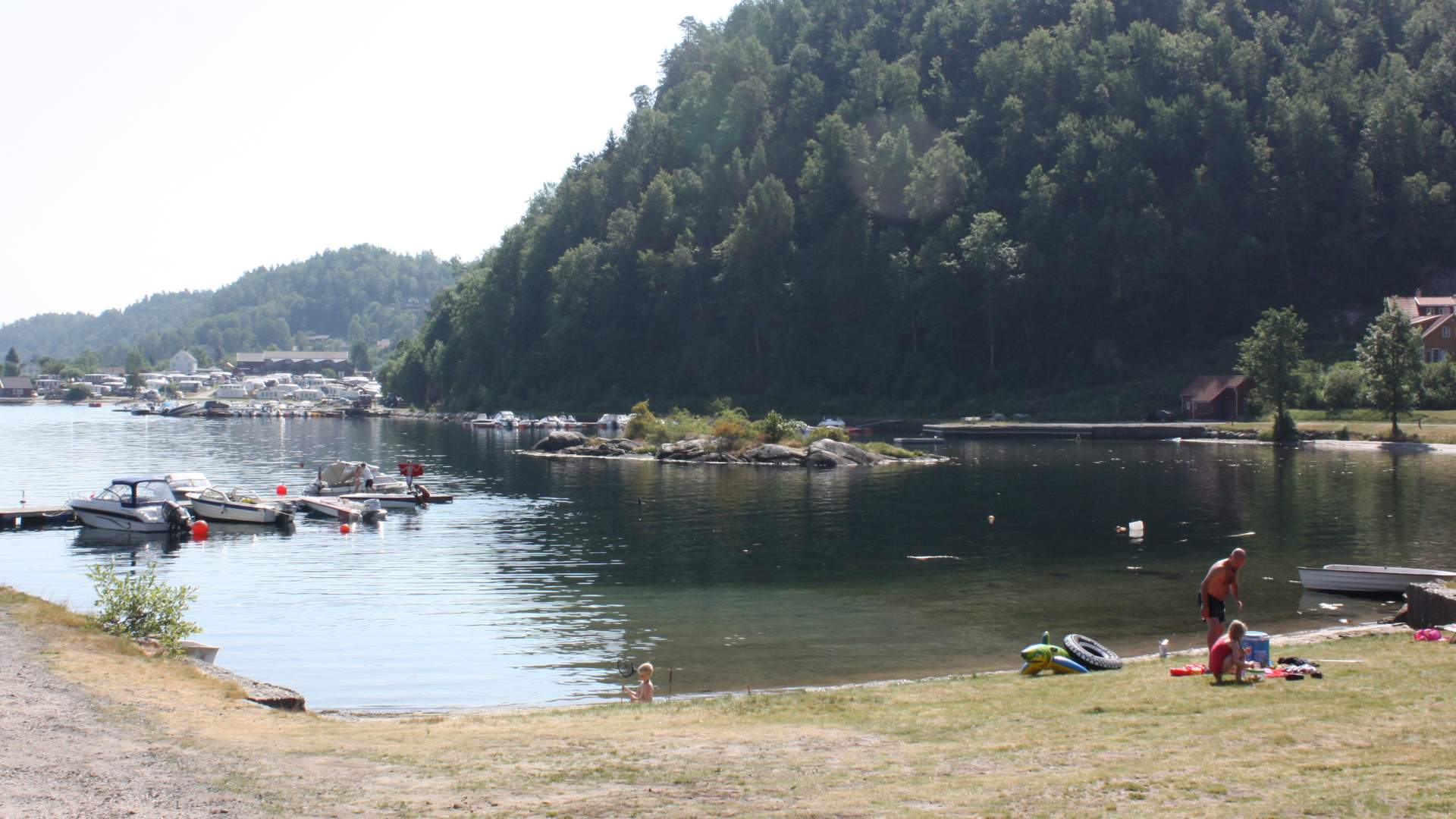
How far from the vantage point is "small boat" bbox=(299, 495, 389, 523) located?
58438 mm

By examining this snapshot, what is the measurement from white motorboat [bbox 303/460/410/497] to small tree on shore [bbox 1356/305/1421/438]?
2898 inches

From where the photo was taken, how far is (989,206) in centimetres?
14388

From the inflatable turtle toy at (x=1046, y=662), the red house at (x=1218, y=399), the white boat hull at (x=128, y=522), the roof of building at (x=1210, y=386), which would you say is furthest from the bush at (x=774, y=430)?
the inflatable turtle toy at (x=1046, y=662)

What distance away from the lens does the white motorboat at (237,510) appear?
56.1 meters

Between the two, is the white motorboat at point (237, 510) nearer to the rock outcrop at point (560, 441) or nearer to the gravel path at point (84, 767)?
the gravel path at point (84, 767)

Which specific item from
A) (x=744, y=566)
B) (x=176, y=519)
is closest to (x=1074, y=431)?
(x=744, y=566)

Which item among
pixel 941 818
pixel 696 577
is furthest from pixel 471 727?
pixel 696 577

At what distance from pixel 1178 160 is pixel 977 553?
10924cm

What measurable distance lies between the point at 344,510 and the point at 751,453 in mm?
38475

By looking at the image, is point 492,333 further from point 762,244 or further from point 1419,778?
point 1419,778

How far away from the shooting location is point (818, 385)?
143 meters

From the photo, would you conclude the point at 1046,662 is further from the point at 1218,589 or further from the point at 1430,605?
the point at 1430,605

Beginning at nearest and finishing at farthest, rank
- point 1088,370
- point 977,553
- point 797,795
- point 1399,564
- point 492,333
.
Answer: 1. point 797,795
2. point 1399,564
3. point 977,553
4. point 1088,370
5. point 492,333

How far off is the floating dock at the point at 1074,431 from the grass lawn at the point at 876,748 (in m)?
91.3
